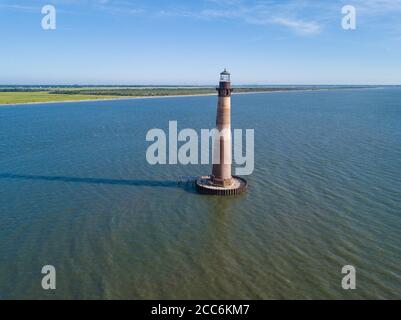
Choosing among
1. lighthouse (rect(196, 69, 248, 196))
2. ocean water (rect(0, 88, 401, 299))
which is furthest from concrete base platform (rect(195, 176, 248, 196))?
ocean water (rect(0, 88, 401, 299))

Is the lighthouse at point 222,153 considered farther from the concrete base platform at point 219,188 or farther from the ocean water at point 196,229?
the ocean water at point 196,229

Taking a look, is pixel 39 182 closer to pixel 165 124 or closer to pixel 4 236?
pixel 4 236

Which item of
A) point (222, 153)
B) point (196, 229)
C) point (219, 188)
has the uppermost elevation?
point (222, 153)

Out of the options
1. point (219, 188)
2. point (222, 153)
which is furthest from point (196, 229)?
point (222, 153)

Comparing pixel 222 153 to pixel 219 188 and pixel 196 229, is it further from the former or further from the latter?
pixel 196 229

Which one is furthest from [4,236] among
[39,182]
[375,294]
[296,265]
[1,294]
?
[375,294]

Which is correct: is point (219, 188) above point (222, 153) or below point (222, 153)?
below

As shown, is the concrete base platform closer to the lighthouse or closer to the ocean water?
the lighthouse

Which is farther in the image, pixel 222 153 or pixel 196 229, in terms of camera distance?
pixel 222 153
